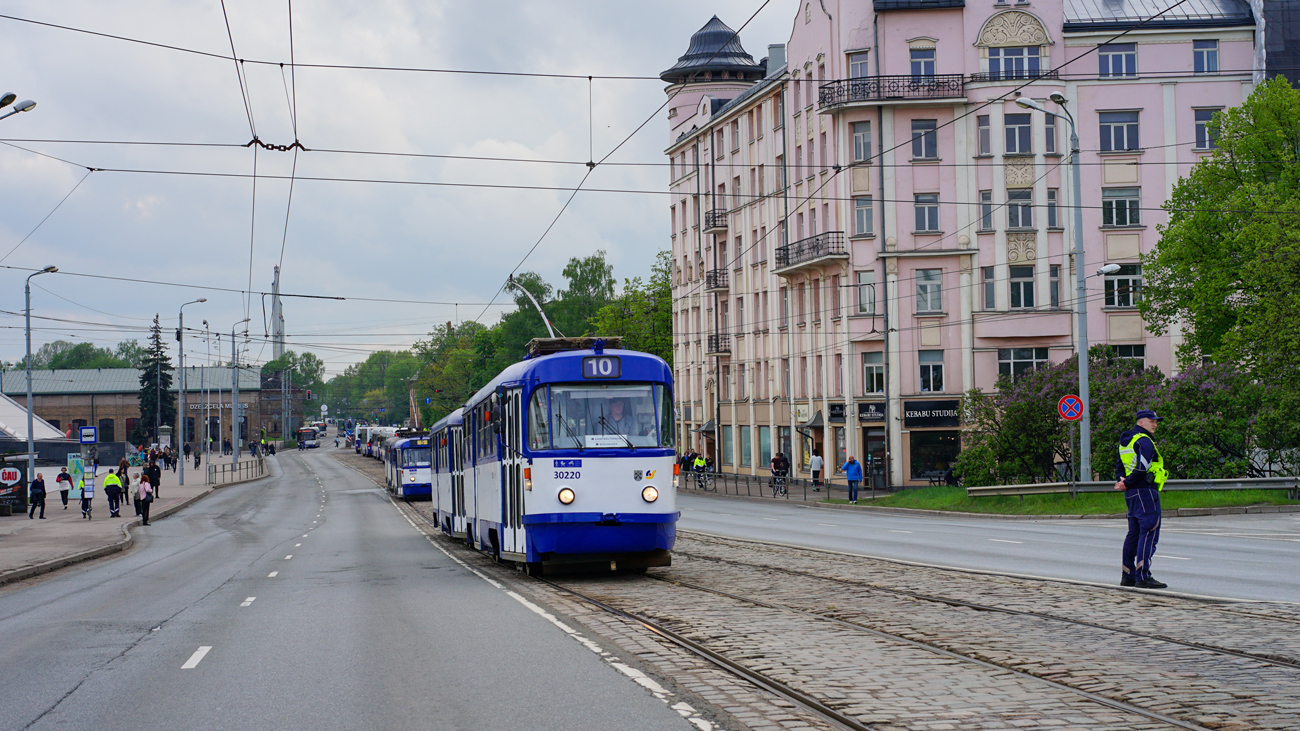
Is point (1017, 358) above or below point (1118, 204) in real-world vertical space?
below

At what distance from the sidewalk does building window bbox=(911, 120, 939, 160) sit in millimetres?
31836

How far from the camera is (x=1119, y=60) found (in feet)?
166

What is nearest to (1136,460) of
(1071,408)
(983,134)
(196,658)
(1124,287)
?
(196,658)

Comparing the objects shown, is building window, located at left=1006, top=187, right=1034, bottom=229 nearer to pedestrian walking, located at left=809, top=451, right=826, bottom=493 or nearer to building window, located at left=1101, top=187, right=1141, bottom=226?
building window, located at left=1101, top=187, right=1141, bottom=226

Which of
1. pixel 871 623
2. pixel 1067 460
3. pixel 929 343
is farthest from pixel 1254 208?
pixel 871 623

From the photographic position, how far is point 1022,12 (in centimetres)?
5038

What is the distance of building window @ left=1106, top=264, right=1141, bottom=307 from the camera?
50.7 metres

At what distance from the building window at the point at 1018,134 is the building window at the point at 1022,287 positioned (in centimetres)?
485

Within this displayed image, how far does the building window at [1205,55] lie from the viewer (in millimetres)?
50312

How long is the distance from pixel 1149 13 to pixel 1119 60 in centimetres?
476

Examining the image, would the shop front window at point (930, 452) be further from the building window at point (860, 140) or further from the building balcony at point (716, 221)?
the building balcony at point (716, 221)

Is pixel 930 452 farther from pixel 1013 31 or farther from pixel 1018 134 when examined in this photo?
pixel 1013 31

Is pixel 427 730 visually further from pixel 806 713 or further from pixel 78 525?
pixel 78 525

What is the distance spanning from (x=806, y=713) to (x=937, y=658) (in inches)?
81.1
